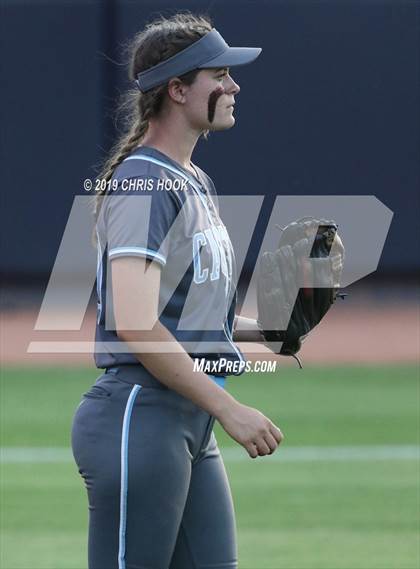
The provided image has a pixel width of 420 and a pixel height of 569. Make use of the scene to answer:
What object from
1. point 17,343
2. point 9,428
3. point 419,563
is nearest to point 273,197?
point 17,343

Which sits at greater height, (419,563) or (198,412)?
(198,412)

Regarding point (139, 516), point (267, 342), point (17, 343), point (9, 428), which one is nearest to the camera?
point (139, 516)

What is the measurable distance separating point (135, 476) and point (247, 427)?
12.2 inches

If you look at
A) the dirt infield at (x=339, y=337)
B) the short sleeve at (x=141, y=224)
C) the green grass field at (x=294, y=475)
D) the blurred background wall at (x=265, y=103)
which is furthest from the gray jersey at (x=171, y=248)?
the blurred background wall at (x=265, y=103)

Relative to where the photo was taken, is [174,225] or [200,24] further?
[200,24]

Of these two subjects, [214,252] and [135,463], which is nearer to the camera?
[135,463]

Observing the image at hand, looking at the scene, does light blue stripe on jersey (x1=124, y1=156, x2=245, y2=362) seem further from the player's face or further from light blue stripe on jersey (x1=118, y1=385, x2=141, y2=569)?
light blue stripe on jersey (x1=118, y1=385, x2=141, y2=569)

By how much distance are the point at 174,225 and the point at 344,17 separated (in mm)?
11763

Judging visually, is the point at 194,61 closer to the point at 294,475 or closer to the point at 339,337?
the point at 294,475

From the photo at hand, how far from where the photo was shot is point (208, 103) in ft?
11.6

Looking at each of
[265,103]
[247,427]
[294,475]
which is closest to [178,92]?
[247,427]

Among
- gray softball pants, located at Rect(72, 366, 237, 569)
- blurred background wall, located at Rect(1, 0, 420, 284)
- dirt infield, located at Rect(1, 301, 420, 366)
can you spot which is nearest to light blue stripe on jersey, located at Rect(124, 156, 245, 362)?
gray softball pants, located at Rect(72, 366, 237, 569)

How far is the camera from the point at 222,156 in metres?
15.1

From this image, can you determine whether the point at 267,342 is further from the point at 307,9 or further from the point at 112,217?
the point at 307,9
